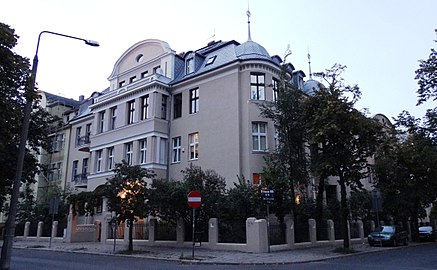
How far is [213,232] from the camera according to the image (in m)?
22.4

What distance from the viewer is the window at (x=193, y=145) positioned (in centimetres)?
3109

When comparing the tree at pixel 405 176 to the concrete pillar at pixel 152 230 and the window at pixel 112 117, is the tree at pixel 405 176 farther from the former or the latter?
the window at pixel 112 117

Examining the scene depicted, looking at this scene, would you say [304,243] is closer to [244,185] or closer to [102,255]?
[244,185]

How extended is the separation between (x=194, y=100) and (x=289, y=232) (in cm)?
1432

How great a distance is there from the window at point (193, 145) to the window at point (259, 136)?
16.5 ft

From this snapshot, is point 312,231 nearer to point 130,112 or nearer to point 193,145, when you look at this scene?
point 193,145

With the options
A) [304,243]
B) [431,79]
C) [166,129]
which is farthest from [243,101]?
[431,79]

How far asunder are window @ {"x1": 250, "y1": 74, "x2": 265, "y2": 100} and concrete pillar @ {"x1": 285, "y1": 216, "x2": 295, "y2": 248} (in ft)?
32.5

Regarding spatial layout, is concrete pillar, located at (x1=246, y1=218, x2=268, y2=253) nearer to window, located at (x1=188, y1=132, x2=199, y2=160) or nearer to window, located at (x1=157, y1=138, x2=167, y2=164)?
window, located at (x1=188, y1=132, x2=199, y2=160)

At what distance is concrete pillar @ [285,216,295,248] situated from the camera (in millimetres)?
22562

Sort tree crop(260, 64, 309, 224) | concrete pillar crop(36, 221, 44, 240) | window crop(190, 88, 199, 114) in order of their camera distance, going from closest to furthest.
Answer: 1. tree crop(260, 64, 309, 224)
2. window crop(190, 88, 199, 114)
3. concrete pillar crop(36, 221, 44, 240)

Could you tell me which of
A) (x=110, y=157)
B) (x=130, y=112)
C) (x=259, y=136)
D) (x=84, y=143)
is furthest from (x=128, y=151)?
(x=259, y=136)

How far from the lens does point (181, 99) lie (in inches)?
1312

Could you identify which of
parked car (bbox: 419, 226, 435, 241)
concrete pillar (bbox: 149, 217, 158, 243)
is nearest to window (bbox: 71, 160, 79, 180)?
concrete pillar (bbox: 149, 217, 158, 243)
